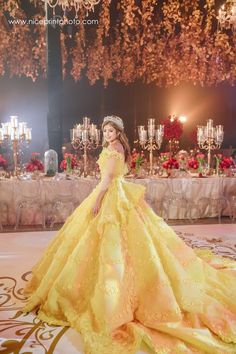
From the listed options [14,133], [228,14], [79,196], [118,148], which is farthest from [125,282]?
[228,14]

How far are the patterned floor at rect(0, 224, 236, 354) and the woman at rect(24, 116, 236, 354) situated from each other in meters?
0.09

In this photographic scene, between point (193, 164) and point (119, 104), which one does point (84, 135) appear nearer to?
point (193, 164)

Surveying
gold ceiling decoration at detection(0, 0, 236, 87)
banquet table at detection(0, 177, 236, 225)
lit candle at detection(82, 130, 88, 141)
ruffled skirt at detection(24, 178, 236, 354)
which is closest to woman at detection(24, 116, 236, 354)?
ruffled skirt at detection(24, 178, 236, 354)

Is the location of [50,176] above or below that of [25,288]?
above

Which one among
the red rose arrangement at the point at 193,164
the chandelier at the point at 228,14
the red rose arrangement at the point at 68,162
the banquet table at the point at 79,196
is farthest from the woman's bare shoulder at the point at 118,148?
the chandelier at the point at 228,14

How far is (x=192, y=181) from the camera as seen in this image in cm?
545

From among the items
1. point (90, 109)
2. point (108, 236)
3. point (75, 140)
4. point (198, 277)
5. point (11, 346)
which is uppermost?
point (90, 109)

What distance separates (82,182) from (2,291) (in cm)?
231

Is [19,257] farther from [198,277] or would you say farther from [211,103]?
[211,103]

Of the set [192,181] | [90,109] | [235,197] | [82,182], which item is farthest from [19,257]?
[90,109]

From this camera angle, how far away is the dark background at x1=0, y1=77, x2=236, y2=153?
29.6 ft

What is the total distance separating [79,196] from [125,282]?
2939 mm

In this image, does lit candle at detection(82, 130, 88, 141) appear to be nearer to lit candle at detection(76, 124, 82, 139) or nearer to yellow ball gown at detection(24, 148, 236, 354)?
lit candle at detection(76, 124, 82, 139)

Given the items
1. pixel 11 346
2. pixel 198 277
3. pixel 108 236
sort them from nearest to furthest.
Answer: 1. pixel 11 346
2. pixel 108 236
3. pixel 198 277
